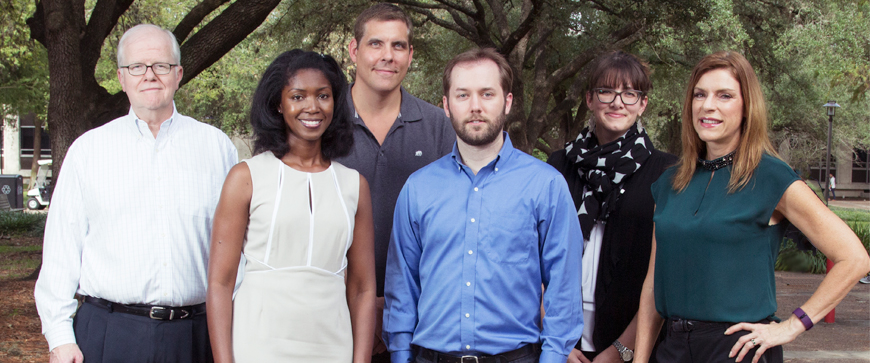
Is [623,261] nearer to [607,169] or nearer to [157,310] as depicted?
[607,169]

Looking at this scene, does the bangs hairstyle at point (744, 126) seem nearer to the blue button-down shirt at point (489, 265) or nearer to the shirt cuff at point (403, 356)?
the blue button-down shirt at point (489, 265)

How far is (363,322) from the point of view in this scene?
2715mm

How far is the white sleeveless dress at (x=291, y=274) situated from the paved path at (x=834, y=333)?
20.9 ft

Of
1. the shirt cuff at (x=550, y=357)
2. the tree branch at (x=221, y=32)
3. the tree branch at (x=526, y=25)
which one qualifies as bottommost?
the shirt cuff at (x=550, y=357)

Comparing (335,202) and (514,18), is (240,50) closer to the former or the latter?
(514,18)

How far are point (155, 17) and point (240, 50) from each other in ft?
24.4

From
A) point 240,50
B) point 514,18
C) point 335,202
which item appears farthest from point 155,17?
point 335,202

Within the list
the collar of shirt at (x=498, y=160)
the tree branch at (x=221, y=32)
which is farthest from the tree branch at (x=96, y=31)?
Result: the collar of shirt at (x=498, y=160)

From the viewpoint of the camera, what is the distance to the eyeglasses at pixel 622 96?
10.6 feet

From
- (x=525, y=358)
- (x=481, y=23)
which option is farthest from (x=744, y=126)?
(x=481, y=23)

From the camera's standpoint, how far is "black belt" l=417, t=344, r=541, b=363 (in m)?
2.63

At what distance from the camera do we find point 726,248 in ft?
8.58

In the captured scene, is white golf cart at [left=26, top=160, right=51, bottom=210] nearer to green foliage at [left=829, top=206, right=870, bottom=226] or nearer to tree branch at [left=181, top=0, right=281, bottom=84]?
tree branch at [left=181, top=0, right=281, bottom=84]

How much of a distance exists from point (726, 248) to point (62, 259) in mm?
2706
